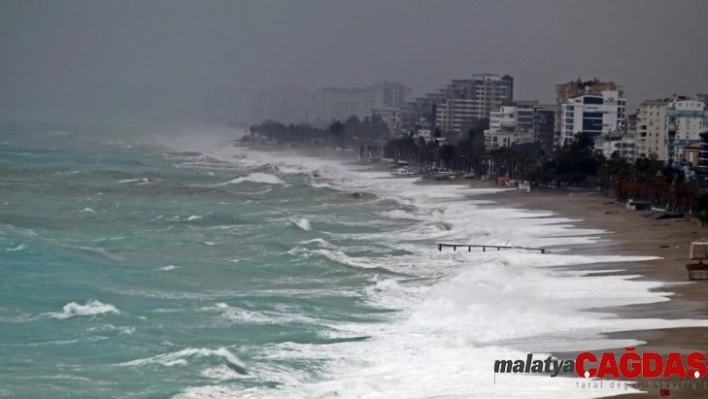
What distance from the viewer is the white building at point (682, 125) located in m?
77.5

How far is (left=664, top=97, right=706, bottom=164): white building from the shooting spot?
77.5 m

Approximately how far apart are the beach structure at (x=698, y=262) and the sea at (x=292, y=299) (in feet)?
4.19

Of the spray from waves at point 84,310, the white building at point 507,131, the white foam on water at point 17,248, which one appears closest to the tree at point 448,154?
the white building at point 507,131

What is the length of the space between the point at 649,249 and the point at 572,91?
255ft

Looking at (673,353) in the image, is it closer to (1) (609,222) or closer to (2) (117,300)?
(2) (117,300)

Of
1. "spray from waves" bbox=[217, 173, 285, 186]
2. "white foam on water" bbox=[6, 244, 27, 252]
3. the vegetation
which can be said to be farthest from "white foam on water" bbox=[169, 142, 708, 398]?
"spray from waves" bbox=[217, 173, 285, 186]

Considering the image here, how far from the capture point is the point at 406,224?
4603 centimetres

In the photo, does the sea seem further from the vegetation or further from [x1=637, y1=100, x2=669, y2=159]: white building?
[x1=637, y1=100, x2=669, y2=159]: white building

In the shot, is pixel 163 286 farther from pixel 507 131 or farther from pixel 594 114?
pixel 507 131

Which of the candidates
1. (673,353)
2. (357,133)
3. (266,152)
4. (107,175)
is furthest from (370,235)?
(357,133)

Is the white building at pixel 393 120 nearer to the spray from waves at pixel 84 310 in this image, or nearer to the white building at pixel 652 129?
the white building at pixel 652 129

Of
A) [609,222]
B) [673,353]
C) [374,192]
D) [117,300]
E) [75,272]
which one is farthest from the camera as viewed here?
[374,192]

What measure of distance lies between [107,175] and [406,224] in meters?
31.1

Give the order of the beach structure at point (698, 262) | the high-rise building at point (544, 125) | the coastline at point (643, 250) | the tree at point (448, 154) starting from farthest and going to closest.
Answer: the high-rise building at point (544, 125), the tree at point (448, 154), the beach structure at point (698, 262), the coastline at point (643, 250)
